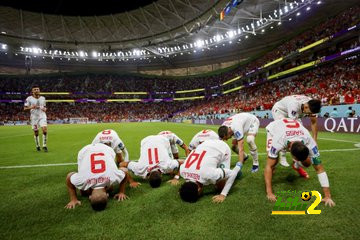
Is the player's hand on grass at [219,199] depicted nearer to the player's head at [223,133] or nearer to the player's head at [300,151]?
the player's head at [300,151]

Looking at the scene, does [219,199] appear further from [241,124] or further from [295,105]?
[295,105]

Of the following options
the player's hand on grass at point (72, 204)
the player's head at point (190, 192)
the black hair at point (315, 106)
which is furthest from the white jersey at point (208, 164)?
the black hair at point (315, 106)

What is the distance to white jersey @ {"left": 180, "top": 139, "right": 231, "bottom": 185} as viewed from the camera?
138 inches

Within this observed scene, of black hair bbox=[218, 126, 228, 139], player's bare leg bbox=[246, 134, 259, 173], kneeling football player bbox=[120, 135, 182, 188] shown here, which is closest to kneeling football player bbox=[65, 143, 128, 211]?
kneeling football player bbox=[120, 135, 182, 188]

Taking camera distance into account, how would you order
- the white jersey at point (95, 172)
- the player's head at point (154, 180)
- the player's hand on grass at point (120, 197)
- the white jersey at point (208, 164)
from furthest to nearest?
the player's head at point (154, 180)
the player's hand on grass at point (120, 197)
the white jersey at point (208, 164)
the white jersey at point (95, 172)

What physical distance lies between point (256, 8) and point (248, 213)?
32997 millimetres

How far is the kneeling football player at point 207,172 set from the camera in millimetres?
3402

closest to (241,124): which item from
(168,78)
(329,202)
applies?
(329,202)

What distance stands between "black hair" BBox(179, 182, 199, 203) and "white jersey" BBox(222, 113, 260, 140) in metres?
1.95

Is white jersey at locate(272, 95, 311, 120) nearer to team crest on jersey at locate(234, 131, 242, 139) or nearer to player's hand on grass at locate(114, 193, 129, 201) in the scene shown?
team crest on jersey at locate(234, 131, 242, 139)

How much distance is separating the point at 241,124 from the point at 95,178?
339cm

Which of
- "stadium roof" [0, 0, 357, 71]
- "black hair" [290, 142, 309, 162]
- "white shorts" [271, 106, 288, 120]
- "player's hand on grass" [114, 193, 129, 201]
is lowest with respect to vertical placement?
"player's hand on grass" [114, 193, 129, 201]

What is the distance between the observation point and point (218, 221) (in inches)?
111

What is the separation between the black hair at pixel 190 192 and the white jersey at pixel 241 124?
6.41 ft
